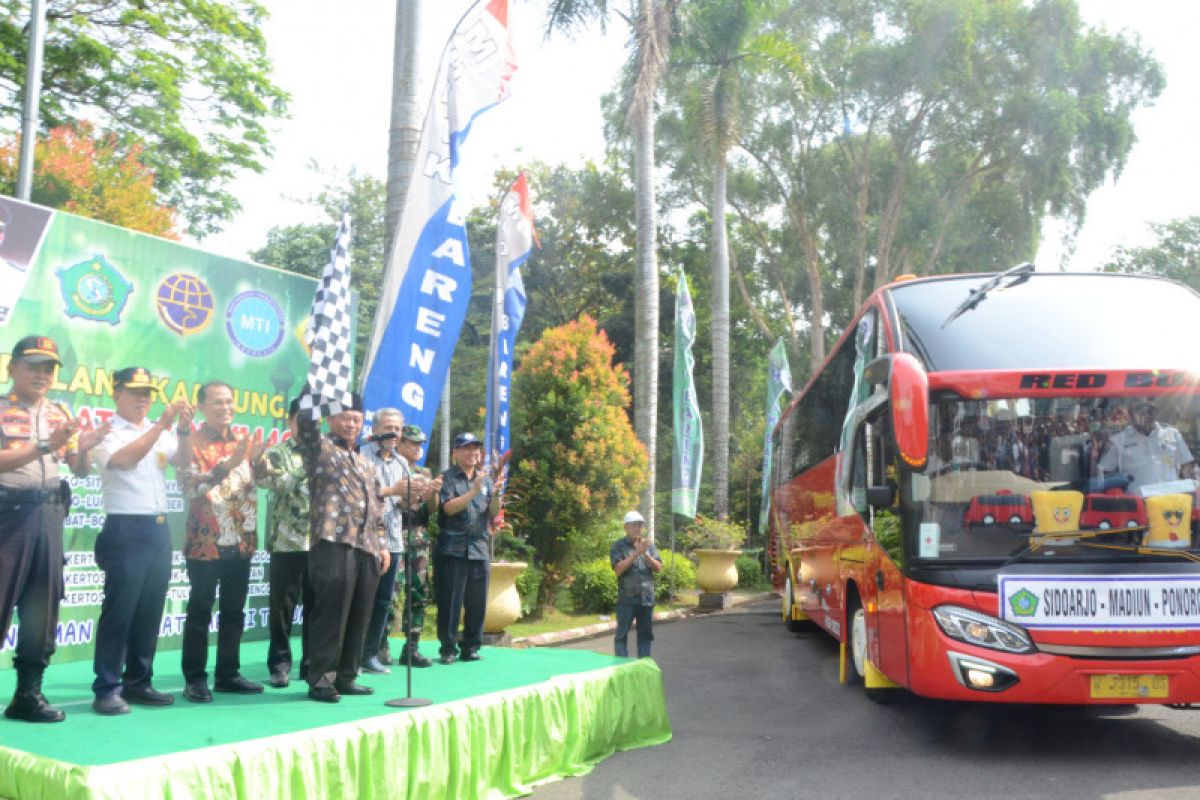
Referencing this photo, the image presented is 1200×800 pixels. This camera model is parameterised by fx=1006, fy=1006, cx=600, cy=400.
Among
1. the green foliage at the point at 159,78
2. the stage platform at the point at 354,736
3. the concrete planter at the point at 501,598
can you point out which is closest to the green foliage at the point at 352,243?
the green foliage at the point at 159,78

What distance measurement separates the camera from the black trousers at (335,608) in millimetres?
5723

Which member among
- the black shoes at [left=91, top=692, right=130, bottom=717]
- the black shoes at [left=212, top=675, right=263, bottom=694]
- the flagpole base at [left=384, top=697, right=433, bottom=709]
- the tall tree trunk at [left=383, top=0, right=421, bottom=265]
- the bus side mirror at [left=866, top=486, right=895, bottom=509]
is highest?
the tall tree trunk at [left=383, top=0, right=421, bottom=265]

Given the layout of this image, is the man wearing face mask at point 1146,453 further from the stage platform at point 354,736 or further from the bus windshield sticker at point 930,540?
the stage platform at point 354,736

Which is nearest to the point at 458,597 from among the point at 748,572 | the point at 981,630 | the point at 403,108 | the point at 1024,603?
the point at 981,630

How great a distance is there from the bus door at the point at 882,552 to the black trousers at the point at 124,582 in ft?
14.7

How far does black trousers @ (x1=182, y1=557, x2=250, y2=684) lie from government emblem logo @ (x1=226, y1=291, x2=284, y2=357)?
2962 mm

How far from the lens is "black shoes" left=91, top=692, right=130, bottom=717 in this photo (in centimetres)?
514

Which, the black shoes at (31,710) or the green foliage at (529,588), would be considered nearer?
the black shoes at (31,710)

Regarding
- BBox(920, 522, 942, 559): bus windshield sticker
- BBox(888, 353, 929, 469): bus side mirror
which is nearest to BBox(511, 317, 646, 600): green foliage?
BBox(920, 522, 942, 559): bus windshield sticker

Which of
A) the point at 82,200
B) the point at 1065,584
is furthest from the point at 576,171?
Result: the point at 1065,584

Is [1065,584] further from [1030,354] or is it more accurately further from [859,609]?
[859,609]

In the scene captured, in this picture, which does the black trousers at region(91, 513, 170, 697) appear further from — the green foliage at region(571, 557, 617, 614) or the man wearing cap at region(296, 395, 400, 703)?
the green foliage at region(571, 557, 617, 614)

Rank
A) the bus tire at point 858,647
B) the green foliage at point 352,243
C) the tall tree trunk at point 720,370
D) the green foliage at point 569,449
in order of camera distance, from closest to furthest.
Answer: the bus tire at point 858,647 → the green foliage at point 569,449 → the tall tree trunk at point 720,370 → the green foliage at point 352,243

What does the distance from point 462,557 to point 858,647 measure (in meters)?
3.63
